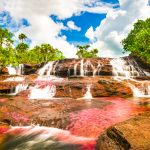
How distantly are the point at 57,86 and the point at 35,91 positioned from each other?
2.77m

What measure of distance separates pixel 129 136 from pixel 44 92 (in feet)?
74.4

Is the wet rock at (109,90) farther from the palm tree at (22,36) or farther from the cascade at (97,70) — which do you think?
the palm tree at (22,36)

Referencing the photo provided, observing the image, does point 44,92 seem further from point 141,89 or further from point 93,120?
point 93,120

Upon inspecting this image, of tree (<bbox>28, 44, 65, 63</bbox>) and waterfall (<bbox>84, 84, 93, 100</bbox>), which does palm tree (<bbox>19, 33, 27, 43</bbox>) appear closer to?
tree (<bbox>28, 44, 65, 63</bbox>)

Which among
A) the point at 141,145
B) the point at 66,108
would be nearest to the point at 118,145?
the point at 141,145

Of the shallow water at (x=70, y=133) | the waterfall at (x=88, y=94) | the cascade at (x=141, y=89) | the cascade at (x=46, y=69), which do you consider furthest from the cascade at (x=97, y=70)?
the shallow water at (x=70, y=133)

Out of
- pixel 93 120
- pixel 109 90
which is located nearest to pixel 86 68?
pixel 109 90

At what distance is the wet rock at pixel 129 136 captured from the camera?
9.12 metres

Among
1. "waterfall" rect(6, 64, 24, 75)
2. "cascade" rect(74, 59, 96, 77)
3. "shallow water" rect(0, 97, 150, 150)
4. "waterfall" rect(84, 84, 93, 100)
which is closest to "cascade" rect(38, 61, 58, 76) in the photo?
"cascade" rect(74, 59, 96, 77)

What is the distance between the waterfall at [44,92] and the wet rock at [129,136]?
20.3m

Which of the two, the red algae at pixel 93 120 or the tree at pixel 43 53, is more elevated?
the tree at pixel 43 53

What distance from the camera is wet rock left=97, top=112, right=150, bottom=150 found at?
9.12 m

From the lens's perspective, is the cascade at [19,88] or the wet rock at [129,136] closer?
the wet rock at [129,136]

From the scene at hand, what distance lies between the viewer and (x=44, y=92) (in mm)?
31500
